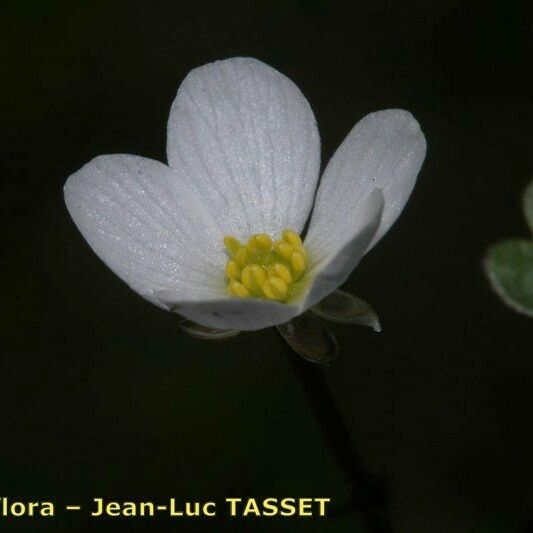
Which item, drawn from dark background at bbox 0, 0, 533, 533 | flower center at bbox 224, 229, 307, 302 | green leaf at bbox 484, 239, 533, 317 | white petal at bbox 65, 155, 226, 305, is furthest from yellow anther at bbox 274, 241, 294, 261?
dark background at bbox 0, 0, 533, 533

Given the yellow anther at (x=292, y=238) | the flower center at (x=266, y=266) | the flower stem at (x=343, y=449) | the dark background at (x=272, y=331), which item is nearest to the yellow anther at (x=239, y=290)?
the flower center at (x=266, y=266)

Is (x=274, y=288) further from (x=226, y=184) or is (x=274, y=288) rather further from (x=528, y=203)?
(x=528, y=203)

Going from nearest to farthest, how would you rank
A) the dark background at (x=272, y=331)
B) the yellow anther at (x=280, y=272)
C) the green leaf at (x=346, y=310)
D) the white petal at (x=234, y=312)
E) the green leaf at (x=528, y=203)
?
the white petal at (x=234, y=312)
the green leaf at (x=346, y=310)
the green leaf at (x=528, y=203)
the yellow anther at (x=280, y=272)
the dark background at (x=272, y=331)

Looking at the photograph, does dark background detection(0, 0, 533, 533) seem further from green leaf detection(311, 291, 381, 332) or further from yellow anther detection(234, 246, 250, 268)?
green leaf detection(311, 291, 381, 332)

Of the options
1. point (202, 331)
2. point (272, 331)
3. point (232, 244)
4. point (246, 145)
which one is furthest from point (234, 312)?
point (272, 331)

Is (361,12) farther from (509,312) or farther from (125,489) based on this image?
(125,489)

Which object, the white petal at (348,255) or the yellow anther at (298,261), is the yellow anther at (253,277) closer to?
the yellow anther at (298,261)
